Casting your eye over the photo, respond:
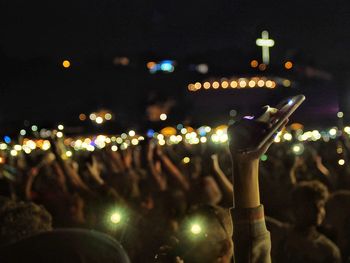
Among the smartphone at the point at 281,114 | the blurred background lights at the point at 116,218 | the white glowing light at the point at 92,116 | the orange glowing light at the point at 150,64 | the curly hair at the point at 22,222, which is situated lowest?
the curly hair at the point at 22,222

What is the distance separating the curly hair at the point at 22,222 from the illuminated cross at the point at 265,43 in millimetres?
89772

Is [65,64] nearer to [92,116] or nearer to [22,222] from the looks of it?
[92,116]

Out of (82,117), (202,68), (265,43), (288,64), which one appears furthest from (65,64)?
(265,43)

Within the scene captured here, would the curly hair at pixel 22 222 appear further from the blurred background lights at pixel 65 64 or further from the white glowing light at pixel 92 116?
the blurred background lights at pixel 65 64

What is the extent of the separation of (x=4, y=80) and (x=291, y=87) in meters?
32.7

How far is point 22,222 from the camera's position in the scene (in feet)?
11.3

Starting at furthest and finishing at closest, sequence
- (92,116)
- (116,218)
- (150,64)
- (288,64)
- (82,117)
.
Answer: (288,64), (150,64), (82,117), (92,116), (116,218)

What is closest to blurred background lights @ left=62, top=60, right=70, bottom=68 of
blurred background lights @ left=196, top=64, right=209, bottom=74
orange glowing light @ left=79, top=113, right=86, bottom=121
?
orange glowing light @ left=79, top=113, right=86, bottom=121

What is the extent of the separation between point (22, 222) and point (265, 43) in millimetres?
Answer: 95457

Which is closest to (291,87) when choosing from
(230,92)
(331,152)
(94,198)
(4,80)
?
(230,92)

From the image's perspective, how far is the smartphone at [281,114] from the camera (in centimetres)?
205

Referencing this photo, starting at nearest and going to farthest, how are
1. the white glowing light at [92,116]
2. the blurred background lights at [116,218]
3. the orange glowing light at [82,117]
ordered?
the blurred background lights at [116,218]
the white glowing light at [92,116]
the orange glowing light at [82,117]

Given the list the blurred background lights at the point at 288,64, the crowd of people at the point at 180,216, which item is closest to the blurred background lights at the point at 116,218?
the crowd of people at the point at 180,216

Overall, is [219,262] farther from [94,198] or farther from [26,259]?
[94,198]
